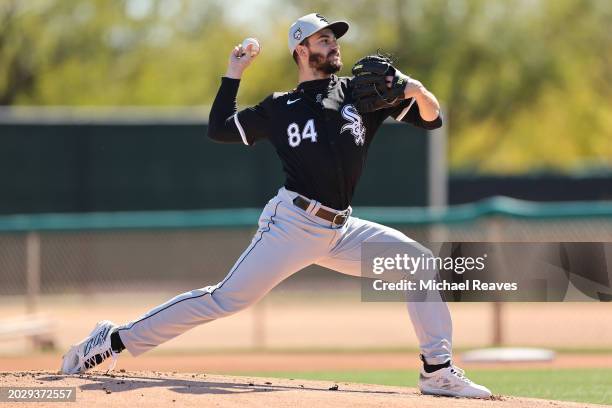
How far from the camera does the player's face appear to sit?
20.7ft

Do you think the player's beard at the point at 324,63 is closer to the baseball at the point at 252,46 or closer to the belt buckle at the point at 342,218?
the baseball at the point at 252,46

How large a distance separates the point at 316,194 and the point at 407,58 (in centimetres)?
2454

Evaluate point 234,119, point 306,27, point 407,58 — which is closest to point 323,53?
point 306,27

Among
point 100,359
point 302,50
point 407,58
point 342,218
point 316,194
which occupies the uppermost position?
point 407,58

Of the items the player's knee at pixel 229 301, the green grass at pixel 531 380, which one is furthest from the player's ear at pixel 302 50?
the green grass at pixel 531 380

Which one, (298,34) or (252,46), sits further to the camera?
(252,46)

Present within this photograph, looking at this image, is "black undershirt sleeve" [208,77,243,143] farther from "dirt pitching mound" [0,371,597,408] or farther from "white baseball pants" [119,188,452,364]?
"dirt pitching mound" [0,371,597,408]

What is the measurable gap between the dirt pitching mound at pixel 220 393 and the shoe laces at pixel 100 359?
62 millimetres

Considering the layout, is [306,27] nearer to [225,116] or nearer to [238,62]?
[238,62]

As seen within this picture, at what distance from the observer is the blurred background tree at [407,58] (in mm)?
28438

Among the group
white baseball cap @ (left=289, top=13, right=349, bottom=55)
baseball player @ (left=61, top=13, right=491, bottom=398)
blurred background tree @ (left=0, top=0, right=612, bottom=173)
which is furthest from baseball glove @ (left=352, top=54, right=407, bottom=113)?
blurred background tree @ (left=0, top=0, right=612, bottom=173)

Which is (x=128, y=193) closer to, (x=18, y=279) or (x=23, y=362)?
(x=18, y=279)

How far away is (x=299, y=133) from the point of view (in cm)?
617

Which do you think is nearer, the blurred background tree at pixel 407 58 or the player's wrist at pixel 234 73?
the player's wrist at pixel 234 73
